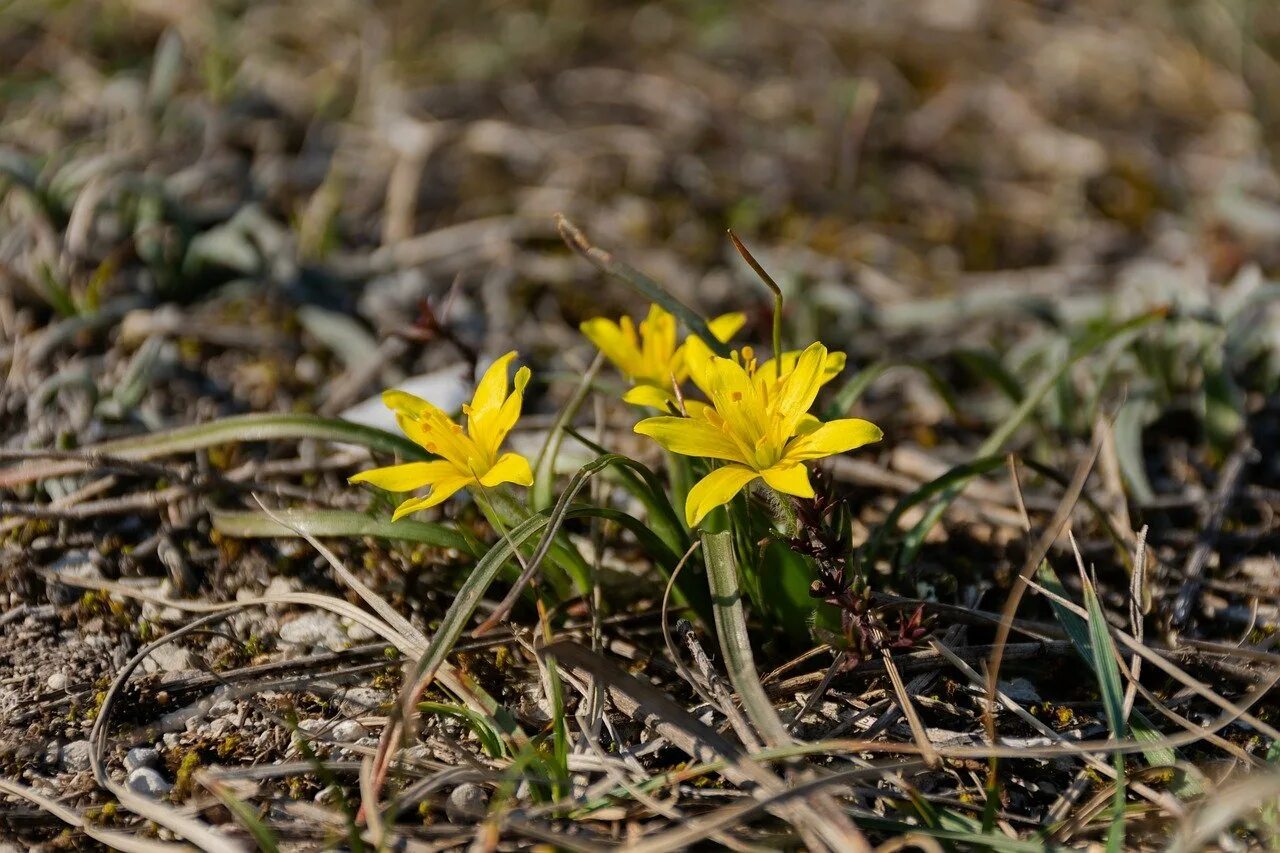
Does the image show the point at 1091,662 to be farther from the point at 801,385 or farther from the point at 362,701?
the point at 362,701

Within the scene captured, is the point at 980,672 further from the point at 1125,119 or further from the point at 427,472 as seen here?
the point at 1125,119

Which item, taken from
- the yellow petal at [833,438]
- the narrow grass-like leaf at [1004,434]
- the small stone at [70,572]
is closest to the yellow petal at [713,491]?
the yellow petal at [833,438]

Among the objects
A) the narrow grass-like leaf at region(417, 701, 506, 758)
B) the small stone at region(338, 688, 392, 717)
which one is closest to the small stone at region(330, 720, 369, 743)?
the small stone at region(338, 688, 392, 717)

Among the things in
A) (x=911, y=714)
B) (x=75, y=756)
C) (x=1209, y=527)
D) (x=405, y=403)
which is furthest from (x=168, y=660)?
(x=1209, y=527)

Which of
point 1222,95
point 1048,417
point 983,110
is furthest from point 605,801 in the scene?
point 1222,95

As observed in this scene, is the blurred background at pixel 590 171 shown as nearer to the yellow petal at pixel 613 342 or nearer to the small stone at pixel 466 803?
the yellow petal at pixel 613 342
